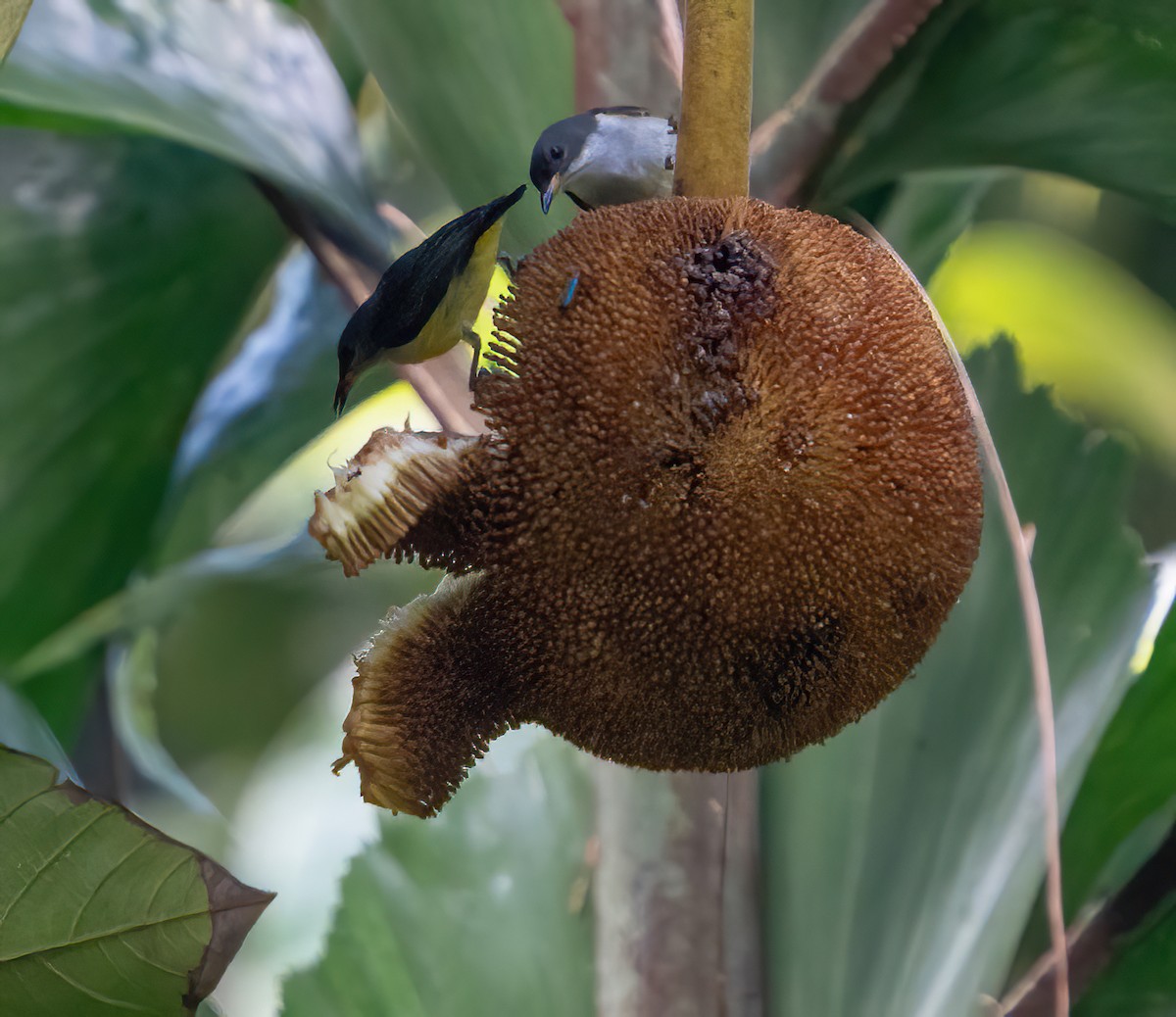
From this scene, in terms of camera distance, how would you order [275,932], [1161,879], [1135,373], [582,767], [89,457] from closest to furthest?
1. [1161,879]
2. [89,457]
3. [582,767]
4. [275,932]
5. [1135,373]

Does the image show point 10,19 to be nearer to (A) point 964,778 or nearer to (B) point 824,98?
(B) point 824,98

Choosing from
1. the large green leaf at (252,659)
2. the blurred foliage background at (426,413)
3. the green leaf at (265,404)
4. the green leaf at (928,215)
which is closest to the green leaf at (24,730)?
the blurred foliage background at (426,413)

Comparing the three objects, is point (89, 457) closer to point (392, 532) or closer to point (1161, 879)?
point (392, 532)

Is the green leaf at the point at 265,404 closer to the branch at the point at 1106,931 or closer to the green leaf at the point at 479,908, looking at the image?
the green leaf at the point at 479,908

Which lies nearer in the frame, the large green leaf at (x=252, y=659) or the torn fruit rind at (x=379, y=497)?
the torn fruit rind at (x=379, y=497)

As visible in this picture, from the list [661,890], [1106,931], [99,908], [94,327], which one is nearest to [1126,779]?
[1106,931]

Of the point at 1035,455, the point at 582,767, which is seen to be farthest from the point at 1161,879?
the point at 582,767

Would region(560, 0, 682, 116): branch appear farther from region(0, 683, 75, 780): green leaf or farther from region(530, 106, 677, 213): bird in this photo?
region(0, 683, 75, 780): green leaf
